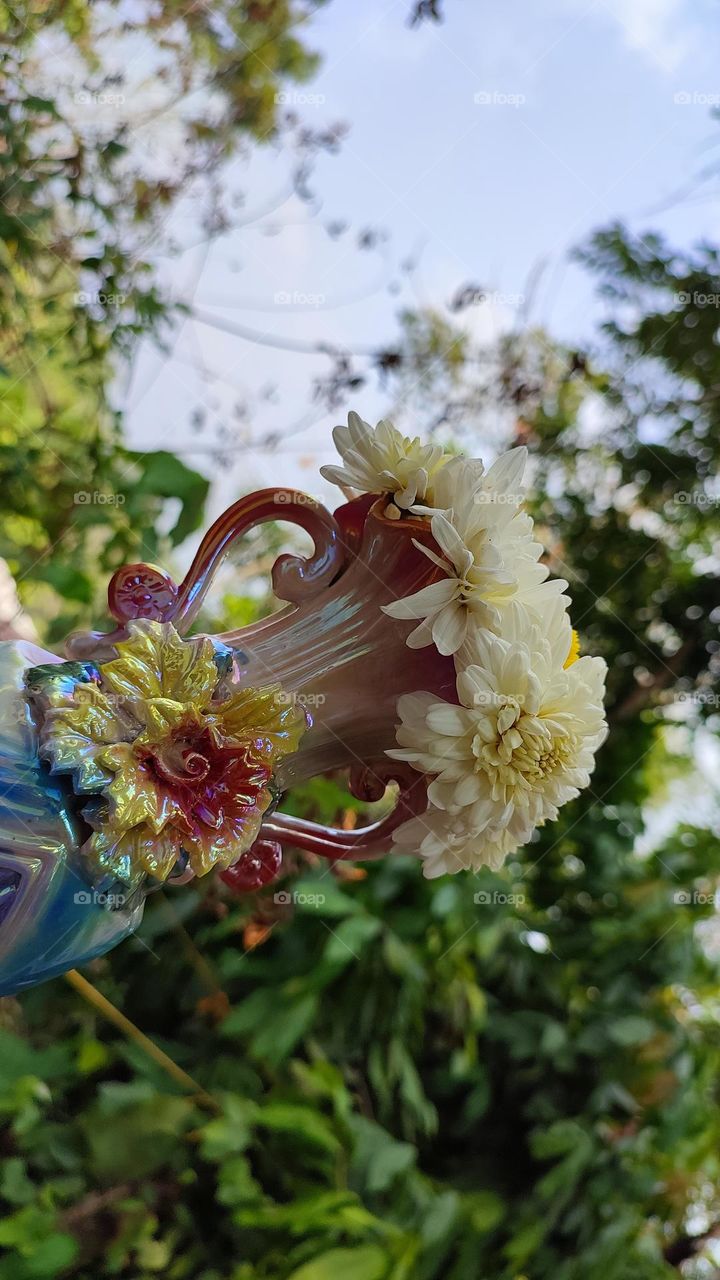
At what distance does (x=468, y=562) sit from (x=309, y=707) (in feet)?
0.44

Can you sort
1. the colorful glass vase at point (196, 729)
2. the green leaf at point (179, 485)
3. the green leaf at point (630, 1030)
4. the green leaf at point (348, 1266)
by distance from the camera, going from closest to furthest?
1. the colorful glass vase at point (196, 729)
2. the green leaf at point (348, 1266)
3. the green leaf at point (179, 485)
4. the green leaf at point (630, 1030)

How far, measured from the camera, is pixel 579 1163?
1.33 m

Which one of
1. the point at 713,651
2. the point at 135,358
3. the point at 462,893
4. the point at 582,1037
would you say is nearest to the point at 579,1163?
the point at 582,1037

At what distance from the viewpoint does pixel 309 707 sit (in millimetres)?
588

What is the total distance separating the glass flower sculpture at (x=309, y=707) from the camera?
50 centimetres

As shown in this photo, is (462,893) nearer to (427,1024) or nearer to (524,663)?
(427,1024)

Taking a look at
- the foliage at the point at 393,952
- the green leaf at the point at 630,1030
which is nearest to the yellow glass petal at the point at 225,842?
the foliage at the point at 393,952

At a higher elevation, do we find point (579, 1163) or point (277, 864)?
point (277, 864)

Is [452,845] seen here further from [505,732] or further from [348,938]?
[348,938]

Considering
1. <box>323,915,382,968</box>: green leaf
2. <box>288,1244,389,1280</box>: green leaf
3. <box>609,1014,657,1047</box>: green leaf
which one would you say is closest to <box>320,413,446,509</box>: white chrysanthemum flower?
<box>323,915,382,968</box>: green leaf

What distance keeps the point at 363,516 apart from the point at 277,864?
235mm

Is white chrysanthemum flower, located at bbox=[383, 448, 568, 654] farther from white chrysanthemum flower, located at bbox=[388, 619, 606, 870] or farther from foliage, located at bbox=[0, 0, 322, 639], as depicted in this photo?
foliage, located at bbox=[0, 0, 322, 639]

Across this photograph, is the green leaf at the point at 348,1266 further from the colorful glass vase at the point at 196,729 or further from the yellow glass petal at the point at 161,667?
the yellow glass petal at the point at 161,667

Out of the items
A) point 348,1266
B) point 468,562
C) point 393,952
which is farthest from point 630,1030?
point 468,562
